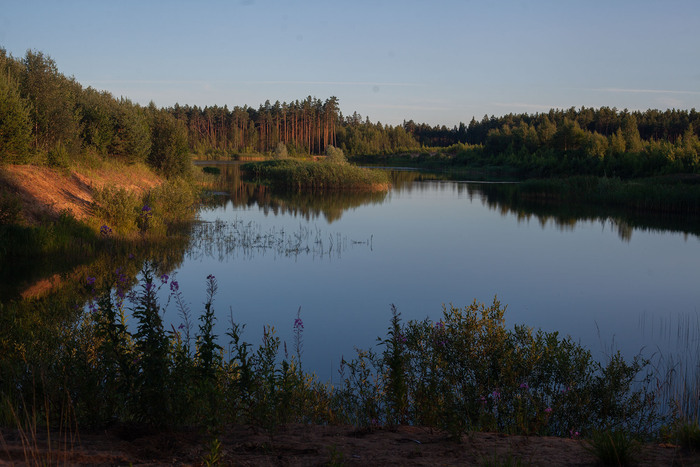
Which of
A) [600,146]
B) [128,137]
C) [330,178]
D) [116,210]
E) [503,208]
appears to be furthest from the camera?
[600,146]

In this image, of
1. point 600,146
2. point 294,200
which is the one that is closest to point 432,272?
point 294,200

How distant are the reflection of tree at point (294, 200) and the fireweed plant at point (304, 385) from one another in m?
17.4

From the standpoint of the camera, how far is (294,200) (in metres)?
31.9

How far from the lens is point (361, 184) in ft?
132

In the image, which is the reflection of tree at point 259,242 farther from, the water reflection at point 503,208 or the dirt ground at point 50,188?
the water reflection at point 503,208

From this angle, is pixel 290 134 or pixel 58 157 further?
pixel 290 134

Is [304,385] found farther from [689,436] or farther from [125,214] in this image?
[125,214]

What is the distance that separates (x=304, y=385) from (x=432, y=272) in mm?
8874

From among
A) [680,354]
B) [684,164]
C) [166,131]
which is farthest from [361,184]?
[680,354]

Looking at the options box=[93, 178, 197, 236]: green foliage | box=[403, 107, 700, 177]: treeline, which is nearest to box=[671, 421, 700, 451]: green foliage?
box=[93, 178, 197, 236]: green foliage

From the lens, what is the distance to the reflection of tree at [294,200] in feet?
88.2

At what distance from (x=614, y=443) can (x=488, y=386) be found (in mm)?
2409

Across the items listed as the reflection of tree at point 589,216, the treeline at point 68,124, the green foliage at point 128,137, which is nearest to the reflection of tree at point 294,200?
the treeline at point 68,124

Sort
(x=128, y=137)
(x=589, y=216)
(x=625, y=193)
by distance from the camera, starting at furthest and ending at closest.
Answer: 1. (x=625, y=193)
2. (x=589, y=216)
3. (x=128, y=137)
